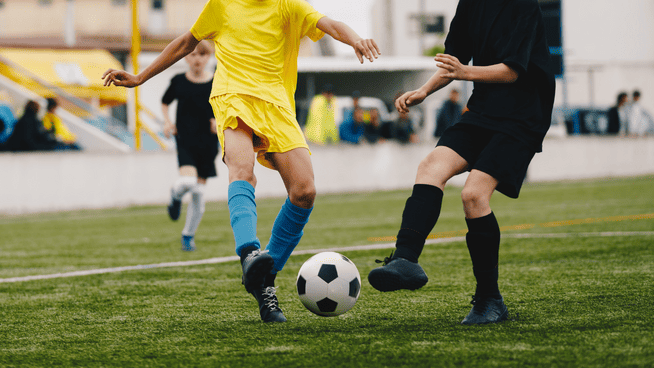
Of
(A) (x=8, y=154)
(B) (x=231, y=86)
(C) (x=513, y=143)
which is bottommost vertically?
(A) (x=8, y=154)

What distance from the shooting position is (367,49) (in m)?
3.76

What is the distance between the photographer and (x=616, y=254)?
5.75 metres

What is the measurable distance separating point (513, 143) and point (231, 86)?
1419 millimetres

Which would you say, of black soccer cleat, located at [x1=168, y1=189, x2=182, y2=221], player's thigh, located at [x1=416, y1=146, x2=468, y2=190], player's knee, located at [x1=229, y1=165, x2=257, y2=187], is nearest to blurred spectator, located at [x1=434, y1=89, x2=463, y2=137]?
black soccer cleat, located at [x1=168, y1=189, x2=182, y2=221]

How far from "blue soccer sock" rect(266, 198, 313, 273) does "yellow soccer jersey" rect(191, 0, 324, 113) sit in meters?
0.52

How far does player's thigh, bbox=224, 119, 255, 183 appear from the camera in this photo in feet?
12.8

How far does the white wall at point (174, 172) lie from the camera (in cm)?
1389

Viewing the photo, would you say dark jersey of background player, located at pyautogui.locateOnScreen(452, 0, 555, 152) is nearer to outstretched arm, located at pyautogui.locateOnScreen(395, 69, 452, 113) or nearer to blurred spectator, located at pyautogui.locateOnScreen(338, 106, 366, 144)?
outstretched arm, located at pyautogui.locateOnScreen(395, 69, 452, 113)

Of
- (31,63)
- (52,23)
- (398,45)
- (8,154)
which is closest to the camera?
(8,154)

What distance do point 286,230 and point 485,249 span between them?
42.3 inches

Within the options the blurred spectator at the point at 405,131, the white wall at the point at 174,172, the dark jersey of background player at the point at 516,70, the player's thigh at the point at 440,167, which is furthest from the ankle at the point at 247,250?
the blurred spectator at the point at 405,131

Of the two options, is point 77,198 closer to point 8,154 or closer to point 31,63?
point 8,154

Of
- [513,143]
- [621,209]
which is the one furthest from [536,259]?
[621,209]

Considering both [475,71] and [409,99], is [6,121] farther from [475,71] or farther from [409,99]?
[475,71]
